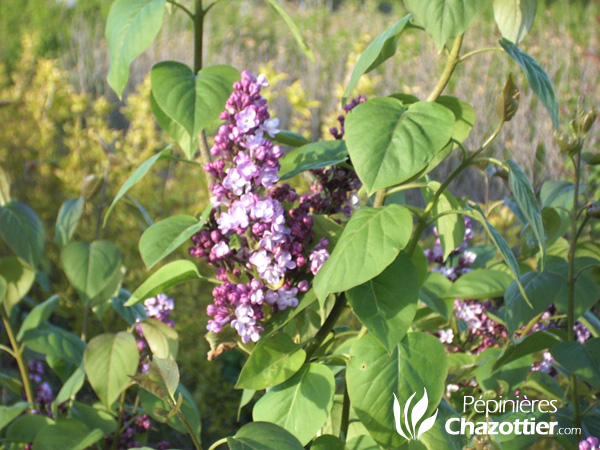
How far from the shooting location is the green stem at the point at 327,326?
96 cm

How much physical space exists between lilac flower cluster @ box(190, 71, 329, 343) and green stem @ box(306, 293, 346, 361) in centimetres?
7

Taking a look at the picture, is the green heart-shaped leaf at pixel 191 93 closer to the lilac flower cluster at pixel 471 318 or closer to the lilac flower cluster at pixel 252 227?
the lilac flower cluster at pixel 252 227

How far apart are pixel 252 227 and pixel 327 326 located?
212 mm

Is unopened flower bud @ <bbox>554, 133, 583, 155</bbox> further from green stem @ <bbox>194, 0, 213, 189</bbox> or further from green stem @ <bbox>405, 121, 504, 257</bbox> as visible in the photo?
green stem @ <bbox>194, 0, 213, 189</bbox>

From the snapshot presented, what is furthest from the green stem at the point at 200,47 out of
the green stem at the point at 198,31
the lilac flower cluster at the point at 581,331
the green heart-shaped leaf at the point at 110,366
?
the lilac flower cluster at the point at 581,331

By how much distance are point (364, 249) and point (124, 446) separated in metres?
1.03

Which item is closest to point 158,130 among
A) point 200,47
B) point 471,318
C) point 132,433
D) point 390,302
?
point 132,433

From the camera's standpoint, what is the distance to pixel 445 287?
1.30 m

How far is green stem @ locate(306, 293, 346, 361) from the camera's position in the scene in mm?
965

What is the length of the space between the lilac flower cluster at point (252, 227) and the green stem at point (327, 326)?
0.07 metres

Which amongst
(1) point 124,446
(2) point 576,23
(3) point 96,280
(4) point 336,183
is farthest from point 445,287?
(2) point 576,23

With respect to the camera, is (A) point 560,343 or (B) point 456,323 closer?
(A) point 560,343

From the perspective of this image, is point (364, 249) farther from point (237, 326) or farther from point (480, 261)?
point (480, 261)

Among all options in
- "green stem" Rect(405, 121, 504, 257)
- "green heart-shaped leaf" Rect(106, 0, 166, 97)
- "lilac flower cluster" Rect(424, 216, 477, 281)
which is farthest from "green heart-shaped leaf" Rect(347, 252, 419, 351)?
"lilac flower cluster" Rect(424, 216, 477, 281)
